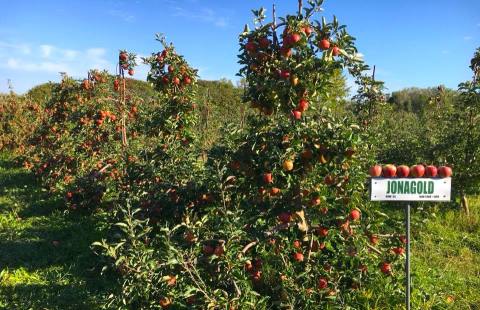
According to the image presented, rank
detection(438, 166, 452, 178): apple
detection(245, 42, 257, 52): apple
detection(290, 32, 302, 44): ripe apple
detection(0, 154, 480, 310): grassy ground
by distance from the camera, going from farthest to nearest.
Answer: detection(0, 154, 480, 310): grassy ground
detection(245, 42, 257, 52): apple
detection(290, 32, 302, 44): ripe apple
detection(438, 166, 452, 178): apple

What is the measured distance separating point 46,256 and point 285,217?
3.25 meters

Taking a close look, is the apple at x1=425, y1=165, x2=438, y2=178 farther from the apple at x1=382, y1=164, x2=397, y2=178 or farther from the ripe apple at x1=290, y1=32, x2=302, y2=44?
the ripe apple at x1=290, y1=32, x2=302, y2=44

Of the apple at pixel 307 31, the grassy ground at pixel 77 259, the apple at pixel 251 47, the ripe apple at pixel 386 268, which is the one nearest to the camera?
the apple at pixel 307 31

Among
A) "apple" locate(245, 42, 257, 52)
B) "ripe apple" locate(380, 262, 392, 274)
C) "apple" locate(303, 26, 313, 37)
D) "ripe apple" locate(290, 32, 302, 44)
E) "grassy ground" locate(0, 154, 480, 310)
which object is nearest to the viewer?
"ripe apple" locate(290, 32, 302, 44)

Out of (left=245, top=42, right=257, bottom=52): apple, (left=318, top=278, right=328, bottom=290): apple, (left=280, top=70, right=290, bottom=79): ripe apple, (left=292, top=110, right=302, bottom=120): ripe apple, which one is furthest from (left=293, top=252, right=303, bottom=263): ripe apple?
(left=245, top=42, right=257, bottom=52): apple

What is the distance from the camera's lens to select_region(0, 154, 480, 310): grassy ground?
3946mm

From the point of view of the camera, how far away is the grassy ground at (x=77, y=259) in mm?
3946

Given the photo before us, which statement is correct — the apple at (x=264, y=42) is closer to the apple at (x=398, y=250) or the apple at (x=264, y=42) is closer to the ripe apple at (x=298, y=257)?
the ripe apple at (x=298, y=257)

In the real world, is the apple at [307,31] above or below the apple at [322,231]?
above

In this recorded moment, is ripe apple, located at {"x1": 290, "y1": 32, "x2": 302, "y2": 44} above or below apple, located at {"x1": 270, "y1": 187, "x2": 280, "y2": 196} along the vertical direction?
above

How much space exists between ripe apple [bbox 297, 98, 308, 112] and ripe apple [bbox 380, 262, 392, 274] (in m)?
1.52

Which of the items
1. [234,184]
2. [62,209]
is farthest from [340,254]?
[62,209]

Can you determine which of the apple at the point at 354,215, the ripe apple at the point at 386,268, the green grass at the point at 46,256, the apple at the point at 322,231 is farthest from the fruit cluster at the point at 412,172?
the green grass at the point at 46,256

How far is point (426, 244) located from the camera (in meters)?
5.51
